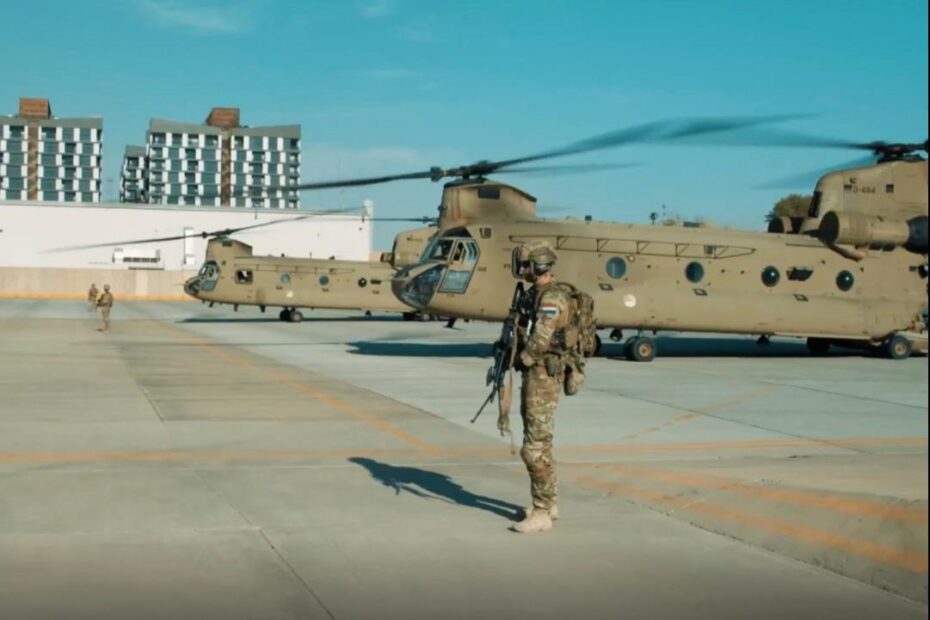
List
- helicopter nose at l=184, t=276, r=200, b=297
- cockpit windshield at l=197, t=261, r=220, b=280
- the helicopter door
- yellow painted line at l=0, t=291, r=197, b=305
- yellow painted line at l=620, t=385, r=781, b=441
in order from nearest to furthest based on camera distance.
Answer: yellow painted line at l=620, t=385, r=781, b=441 → the helicopter door → cockpit windshield at l=197, t=261, r=220, b=280 → helicopter nose at l=184, t=276, r=200, b=297 → yellow painted line at l=0, t=291, r=197, b=305

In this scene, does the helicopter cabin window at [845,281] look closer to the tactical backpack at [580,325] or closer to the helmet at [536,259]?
the tactical backpack at [580,325]

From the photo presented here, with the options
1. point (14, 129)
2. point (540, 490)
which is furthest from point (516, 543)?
point (14, 129)

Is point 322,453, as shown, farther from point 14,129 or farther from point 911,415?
point 14,129

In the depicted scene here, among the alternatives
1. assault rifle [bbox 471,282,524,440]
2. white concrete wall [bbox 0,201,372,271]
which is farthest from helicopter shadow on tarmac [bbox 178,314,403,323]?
assault rifle [bbox 471,282,524,440]

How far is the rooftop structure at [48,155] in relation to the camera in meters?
170

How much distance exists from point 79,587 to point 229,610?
97cm

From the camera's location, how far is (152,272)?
81750 mm

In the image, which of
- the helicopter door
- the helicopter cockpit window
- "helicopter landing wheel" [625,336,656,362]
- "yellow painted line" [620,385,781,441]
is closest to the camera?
"yellow painted line" [620,385,781,441]

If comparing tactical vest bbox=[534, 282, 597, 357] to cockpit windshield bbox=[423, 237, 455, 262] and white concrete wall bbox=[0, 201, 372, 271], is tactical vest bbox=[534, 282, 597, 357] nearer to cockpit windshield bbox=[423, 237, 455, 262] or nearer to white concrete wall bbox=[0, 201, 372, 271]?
cockpit windshield bbox=[423, 237, 455, 262]

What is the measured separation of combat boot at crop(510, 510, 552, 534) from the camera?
23.7 feet

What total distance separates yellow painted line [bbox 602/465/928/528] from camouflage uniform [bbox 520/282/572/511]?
1727mm

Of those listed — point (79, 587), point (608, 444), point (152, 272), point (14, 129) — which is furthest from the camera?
point (14, 129)

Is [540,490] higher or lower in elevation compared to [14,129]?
lower

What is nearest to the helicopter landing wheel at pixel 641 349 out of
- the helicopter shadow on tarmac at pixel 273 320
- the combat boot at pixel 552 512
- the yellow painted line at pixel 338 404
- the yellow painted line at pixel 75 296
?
the yellow painted line at pixel 338 404
